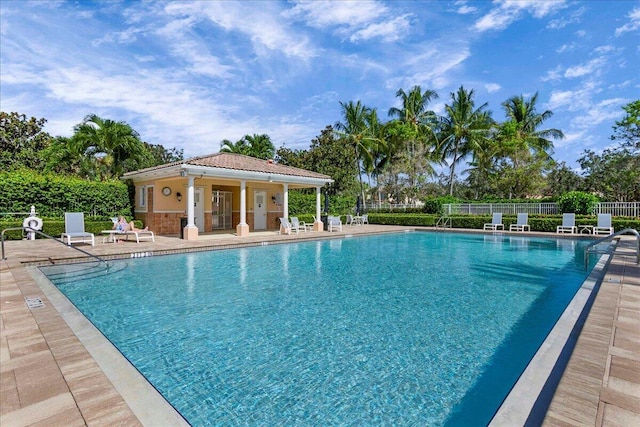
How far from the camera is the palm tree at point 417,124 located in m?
29.8

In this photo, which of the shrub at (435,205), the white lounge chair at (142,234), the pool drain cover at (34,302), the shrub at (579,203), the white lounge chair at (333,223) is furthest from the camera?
the shrub at (435,205)

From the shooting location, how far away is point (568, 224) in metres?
17.8

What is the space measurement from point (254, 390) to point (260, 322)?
1.84m

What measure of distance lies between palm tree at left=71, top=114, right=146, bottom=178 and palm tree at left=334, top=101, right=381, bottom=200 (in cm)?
1734

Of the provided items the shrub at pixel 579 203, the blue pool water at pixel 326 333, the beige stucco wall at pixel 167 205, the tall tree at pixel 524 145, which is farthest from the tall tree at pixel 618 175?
the beige stucco wall at pixel 167 205

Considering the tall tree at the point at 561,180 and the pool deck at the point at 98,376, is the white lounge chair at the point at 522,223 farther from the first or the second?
the tall tree at the point at 561,180

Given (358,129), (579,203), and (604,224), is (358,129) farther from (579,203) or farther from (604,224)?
(604,224)

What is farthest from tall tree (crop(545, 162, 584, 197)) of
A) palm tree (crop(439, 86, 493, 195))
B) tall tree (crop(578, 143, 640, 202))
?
palm tree (crop(439, 86, 493, 195))

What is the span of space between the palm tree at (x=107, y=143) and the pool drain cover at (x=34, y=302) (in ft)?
62.7

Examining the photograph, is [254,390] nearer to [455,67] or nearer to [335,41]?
[335,41]

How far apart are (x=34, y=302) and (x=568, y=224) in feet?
70.4

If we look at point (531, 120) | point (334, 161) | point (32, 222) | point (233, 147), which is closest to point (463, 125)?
point (531, 120)


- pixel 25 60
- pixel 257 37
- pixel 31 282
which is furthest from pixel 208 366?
pixel 25 60

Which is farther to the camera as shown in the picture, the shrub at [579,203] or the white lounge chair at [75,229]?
the shrub at [579,203]
